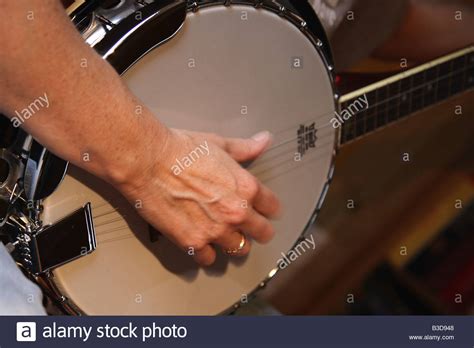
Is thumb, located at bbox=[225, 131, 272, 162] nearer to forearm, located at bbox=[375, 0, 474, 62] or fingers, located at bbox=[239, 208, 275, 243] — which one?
fingers, located at bbox=[239, 208, 275, 243]

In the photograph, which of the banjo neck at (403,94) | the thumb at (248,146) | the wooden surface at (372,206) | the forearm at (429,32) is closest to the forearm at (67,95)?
the thumb at (248,146)

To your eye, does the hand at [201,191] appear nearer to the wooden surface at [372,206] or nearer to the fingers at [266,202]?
the fingers at [266,202]

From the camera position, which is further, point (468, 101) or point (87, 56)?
point (468, 101)

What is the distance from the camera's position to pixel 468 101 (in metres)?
1.21

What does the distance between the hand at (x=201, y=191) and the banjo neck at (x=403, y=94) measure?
0.15m

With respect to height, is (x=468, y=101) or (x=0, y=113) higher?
(x=0, y=113)

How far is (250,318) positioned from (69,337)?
18 cm

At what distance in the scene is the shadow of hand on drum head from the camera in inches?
26.3

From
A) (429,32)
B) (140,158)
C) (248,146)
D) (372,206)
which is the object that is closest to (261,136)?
(248,146)

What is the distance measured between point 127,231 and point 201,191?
0.08 meters

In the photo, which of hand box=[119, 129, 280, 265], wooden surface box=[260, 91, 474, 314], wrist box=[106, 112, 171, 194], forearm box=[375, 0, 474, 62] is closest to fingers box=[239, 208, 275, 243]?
hand box=[119, 129, 280, 265]

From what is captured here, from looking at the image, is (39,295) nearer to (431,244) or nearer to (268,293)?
(268,293)

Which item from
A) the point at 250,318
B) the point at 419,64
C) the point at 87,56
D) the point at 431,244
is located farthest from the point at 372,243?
the point at 87,56

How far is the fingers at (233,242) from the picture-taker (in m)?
0.75
